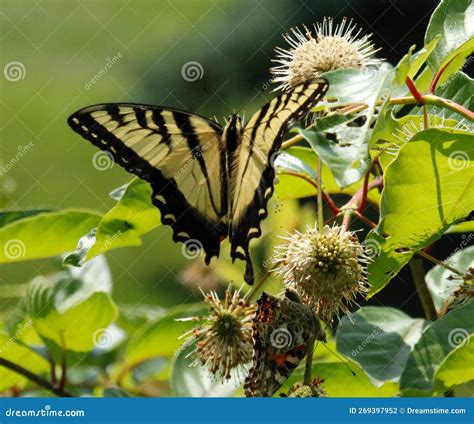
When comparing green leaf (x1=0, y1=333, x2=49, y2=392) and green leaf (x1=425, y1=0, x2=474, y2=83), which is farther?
green leaf (x1=0, y1=333, x2=49, y2=392)

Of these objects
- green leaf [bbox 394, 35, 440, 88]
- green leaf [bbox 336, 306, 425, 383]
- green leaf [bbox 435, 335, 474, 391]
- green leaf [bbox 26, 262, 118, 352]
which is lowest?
green leaf [bbox 26, 262, 118, 352]

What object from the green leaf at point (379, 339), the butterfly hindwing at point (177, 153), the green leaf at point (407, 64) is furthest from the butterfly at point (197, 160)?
the green leaf at point (407, 64)

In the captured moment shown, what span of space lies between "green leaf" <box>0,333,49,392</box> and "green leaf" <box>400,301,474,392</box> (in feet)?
2.81

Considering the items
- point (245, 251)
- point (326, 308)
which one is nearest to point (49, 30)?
point (245, 251)

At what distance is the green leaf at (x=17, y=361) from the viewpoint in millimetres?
1812

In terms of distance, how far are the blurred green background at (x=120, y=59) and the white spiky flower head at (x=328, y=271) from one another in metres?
1.96

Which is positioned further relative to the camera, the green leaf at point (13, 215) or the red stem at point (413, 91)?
the green leaf at point (13, 215)

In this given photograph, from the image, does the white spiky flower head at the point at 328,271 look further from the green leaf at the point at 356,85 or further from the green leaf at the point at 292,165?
the green leaf at the point at 356,85

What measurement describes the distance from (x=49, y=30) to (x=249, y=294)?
356 centimetres

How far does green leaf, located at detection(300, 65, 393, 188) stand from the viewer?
4.27 feet

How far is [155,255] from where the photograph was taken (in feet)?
11.2

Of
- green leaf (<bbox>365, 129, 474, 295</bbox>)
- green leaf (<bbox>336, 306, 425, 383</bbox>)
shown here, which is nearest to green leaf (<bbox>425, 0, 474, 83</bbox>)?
green leaf (<bbox>365, 129, 474, 295</bbox>)

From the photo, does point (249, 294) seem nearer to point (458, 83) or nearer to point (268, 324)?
point (268, 324)

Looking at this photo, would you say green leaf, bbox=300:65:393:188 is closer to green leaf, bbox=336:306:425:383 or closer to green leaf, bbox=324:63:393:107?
green leaf, bbox=324:63:393:107
